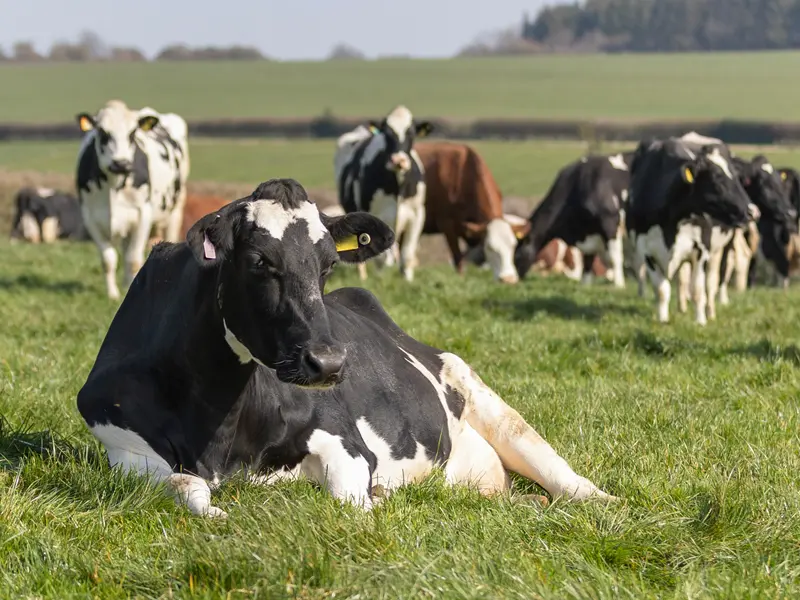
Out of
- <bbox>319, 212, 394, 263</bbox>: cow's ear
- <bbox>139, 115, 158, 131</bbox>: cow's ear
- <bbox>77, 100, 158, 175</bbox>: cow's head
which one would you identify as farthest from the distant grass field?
<bbox>319, 212, 394, 263</bbox>: cow's ear

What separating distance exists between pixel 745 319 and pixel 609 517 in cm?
881

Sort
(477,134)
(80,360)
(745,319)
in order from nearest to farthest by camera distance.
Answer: (80,360) → (745,319) → (477,134)

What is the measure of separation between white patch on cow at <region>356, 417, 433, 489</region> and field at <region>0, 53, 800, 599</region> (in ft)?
0.85

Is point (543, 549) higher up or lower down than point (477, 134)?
higher up

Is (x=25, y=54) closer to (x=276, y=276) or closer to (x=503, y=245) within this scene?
(x=503, y=245)

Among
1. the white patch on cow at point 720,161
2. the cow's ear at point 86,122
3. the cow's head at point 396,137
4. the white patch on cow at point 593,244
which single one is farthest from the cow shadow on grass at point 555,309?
the white patch on cow at point 593,244

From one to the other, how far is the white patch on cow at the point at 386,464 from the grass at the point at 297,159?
40176mm

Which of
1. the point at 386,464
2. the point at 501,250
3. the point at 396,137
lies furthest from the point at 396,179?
the point at 386,464

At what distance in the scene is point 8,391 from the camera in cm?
662

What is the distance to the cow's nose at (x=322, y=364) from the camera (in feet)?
13.6

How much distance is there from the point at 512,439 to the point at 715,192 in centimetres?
825

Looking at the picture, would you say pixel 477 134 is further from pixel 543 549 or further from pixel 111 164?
pixel 543 549

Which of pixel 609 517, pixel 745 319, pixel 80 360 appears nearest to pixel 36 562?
pixel 609 517

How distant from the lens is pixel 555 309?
12875 mm
